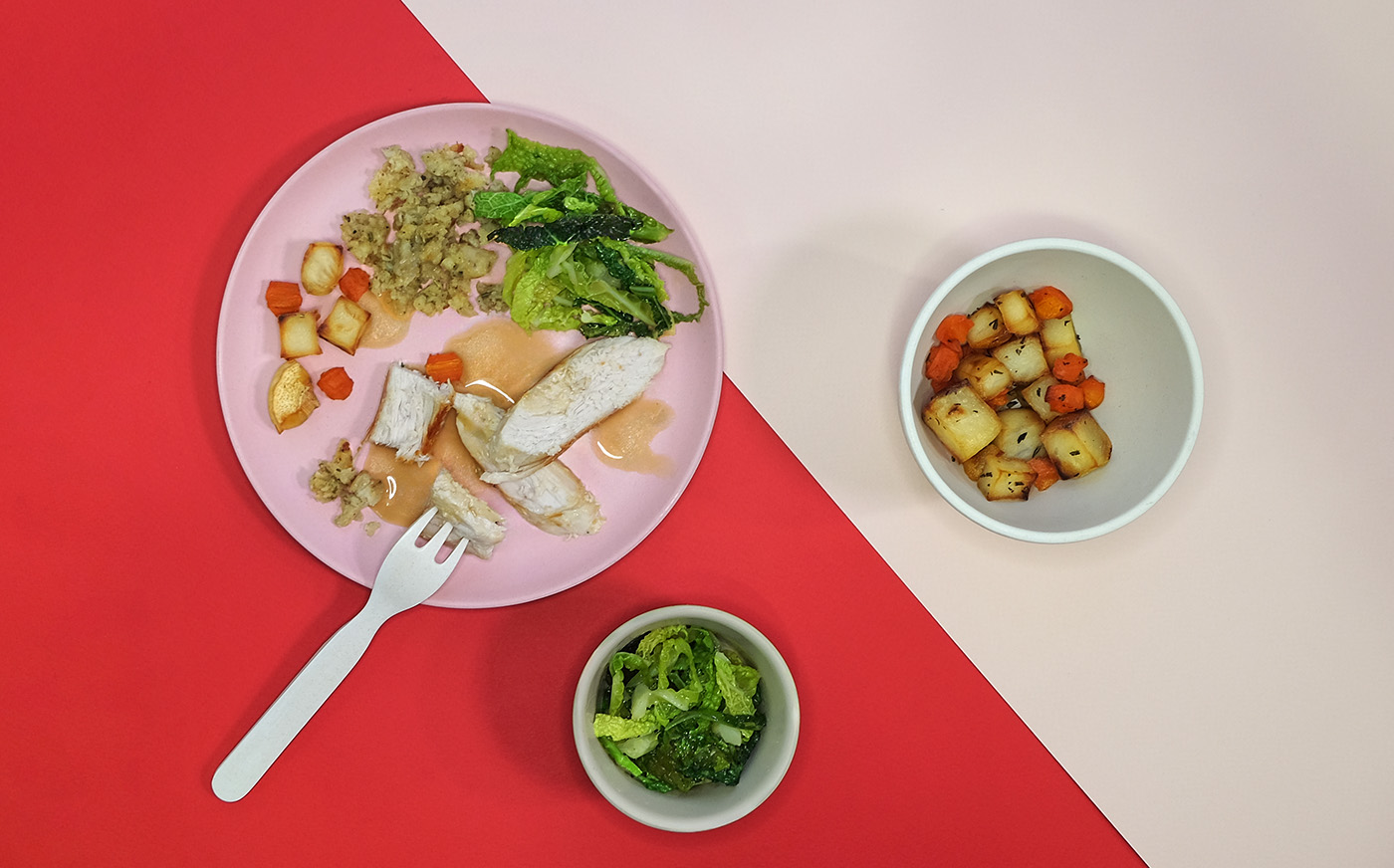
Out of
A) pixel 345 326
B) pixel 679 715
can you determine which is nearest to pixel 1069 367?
pixel 679 715

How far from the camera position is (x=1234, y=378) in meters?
1.94

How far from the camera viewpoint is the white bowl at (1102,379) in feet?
5.34

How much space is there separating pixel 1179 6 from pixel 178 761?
2.76 metres

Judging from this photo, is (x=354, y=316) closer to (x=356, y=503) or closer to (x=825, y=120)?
(x=356, y=503)

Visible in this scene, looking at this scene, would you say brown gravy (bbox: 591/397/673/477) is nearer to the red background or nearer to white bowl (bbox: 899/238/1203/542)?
the red background

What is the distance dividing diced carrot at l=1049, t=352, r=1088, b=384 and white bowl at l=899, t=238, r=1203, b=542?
98 millimetres

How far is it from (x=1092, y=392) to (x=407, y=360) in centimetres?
139

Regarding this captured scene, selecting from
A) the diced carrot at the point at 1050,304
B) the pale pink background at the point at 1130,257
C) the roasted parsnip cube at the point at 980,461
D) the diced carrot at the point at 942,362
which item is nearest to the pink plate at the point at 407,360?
the pale pink background at the point at 1130,257

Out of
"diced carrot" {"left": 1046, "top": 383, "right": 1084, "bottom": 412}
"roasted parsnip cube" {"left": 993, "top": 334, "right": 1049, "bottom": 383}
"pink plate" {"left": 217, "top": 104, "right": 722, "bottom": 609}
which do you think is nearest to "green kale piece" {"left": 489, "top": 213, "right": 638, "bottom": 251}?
"pink plate" {"left": 217, "top": 104, "right": 722, "bottom": 609}

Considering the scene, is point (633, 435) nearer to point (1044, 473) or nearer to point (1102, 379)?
point (1044, 473)

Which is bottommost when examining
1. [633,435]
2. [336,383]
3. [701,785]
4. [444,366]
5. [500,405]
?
[701,785]

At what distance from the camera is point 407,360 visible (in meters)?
1.83

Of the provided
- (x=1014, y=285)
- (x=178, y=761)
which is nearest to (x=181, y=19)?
(x=178, y=761)

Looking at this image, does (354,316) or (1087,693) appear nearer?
(354,316)
